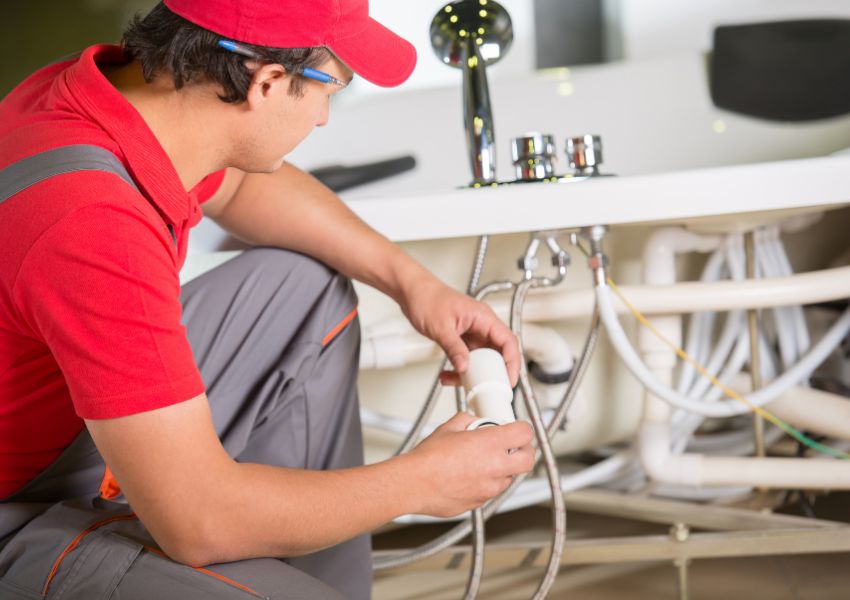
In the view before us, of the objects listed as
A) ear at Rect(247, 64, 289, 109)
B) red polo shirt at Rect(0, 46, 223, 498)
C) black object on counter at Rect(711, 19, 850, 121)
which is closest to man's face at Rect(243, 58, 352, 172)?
ear at Rect(247, 64, 289, 109)

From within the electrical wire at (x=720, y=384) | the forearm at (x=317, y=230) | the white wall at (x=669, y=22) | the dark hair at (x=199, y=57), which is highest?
the dark hair at (x=199, y=57)

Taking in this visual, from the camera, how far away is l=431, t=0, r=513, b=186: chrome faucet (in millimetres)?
→ 1239

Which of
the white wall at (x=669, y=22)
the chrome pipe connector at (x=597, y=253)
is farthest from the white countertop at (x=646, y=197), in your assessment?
the white wall at (x=669, y=22)

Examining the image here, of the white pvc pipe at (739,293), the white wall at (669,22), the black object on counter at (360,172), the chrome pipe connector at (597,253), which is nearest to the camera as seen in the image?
the chrome pipe connector at (597,253)

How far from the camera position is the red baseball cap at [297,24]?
0.84 meters

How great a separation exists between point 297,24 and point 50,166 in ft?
0.77

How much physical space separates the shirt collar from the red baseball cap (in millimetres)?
91

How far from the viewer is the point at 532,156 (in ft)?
4.01

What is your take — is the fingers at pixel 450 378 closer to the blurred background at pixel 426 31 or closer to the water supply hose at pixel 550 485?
the water supply hose at pixel 550 485

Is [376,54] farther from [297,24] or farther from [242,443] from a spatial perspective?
[242,443]

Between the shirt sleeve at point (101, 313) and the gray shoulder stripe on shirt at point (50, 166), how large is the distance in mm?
49

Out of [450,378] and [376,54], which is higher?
[376,54]

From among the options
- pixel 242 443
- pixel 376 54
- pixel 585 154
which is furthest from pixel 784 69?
pixel 242 443

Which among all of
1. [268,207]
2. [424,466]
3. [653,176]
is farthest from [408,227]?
[424,466]
